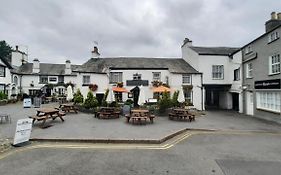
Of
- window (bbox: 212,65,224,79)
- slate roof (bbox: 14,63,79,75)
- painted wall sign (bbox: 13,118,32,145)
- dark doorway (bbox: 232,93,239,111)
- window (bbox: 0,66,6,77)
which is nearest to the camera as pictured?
painted wall sign (bbox: 13,118,32,145)

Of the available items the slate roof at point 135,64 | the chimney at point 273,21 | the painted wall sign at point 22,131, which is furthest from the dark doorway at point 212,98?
the painted wall sign at point 22,131

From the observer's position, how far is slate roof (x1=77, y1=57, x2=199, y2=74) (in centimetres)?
2553

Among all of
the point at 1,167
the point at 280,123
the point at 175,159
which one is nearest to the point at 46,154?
the point at 1,167

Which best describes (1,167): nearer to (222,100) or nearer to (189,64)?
(189,64)

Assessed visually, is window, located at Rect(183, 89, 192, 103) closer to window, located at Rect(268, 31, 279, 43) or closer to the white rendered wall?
the white rendered wall

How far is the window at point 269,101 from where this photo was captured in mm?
16358

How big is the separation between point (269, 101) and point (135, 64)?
15.3 metres

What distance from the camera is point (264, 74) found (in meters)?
18.0

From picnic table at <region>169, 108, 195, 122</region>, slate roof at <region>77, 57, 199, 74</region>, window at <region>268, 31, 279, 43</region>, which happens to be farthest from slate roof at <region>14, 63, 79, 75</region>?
window at <region>268, 31, 279, 43</region>

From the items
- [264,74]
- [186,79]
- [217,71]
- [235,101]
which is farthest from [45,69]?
[264,74]

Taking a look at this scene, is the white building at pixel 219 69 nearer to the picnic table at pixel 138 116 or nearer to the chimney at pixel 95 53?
the chimney at pixel 95 53

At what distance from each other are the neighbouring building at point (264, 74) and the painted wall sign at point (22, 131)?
57.0ft

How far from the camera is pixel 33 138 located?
9422 mm

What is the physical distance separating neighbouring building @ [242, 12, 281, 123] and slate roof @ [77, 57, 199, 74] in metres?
6.42
